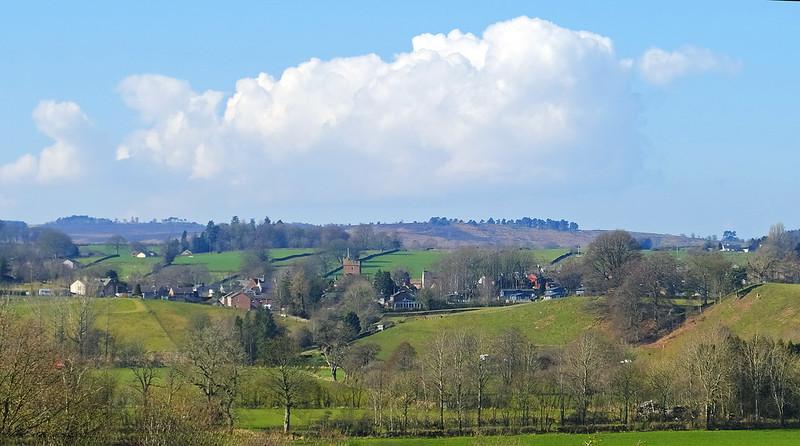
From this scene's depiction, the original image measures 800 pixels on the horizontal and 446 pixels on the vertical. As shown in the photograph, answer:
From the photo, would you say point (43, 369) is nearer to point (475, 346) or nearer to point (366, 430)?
point (366, 430)

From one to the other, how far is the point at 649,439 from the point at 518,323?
4783 centimetres

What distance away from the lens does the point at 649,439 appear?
5534 centimetres

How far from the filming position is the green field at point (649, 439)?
53.3 m

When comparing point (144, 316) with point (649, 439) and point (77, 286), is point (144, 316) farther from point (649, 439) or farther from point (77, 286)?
point (649, 439)

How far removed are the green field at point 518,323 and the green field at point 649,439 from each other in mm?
35893

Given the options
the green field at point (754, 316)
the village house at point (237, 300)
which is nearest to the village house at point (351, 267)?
the village house at point (237, 300)

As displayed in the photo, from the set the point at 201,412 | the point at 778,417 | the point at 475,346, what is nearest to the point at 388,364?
the point at 475,346

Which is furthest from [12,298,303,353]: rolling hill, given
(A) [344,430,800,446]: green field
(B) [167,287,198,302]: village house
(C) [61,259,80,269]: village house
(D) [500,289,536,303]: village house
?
(C) [61,259,80,269]: village house

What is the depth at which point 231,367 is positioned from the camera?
64.2 meters

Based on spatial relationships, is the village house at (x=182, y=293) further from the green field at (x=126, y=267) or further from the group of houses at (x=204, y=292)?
the green field at (x=126, y=267)

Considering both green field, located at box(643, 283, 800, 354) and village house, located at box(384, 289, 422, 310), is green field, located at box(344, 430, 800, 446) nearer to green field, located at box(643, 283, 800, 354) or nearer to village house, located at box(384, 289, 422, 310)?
green field, located at box(643, 283, 800, 354)

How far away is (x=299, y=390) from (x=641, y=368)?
2367 cm

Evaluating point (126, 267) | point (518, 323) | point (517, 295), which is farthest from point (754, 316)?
point (126, 267)

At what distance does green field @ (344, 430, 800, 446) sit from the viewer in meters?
53.3
